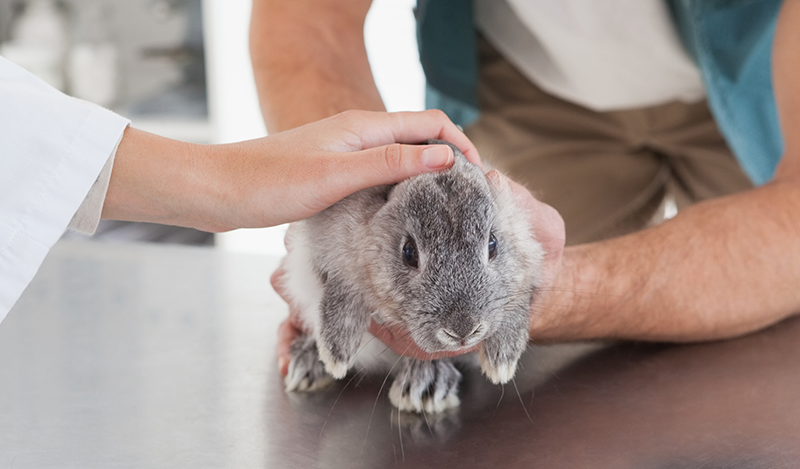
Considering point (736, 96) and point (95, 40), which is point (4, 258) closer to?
point (736, 96)

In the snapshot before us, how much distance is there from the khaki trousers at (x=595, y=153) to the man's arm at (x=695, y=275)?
0.69m

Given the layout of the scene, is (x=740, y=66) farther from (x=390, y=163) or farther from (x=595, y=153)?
(x=390, y=163)

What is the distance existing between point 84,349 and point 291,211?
2.05 ft

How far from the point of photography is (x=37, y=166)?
913 mm

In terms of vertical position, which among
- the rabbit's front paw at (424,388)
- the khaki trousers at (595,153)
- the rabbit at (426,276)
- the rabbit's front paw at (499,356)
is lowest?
the khaki trousers at (595,153)

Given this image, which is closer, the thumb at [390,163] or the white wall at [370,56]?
the thumb at [390,163]

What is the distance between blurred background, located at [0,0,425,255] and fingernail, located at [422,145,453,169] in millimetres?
2930

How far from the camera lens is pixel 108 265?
194 cm

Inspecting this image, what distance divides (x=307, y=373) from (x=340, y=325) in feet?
0.54

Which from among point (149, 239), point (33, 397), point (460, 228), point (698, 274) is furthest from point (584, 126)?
point (149, 239)

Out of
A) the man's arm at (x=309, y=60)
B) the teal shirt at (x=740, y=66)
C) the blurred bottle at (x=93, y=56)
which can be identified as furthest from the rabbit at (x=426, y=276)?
the blurred bottle at (x=93, y=56)

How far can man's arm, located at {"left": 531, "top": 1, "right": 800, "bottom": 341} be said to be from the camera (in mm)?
1256

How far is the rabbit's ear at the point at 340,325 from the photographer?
102 cm

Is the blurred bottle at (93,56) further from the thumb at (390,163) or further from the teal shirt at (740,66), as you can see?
the thumb at (390,163)
